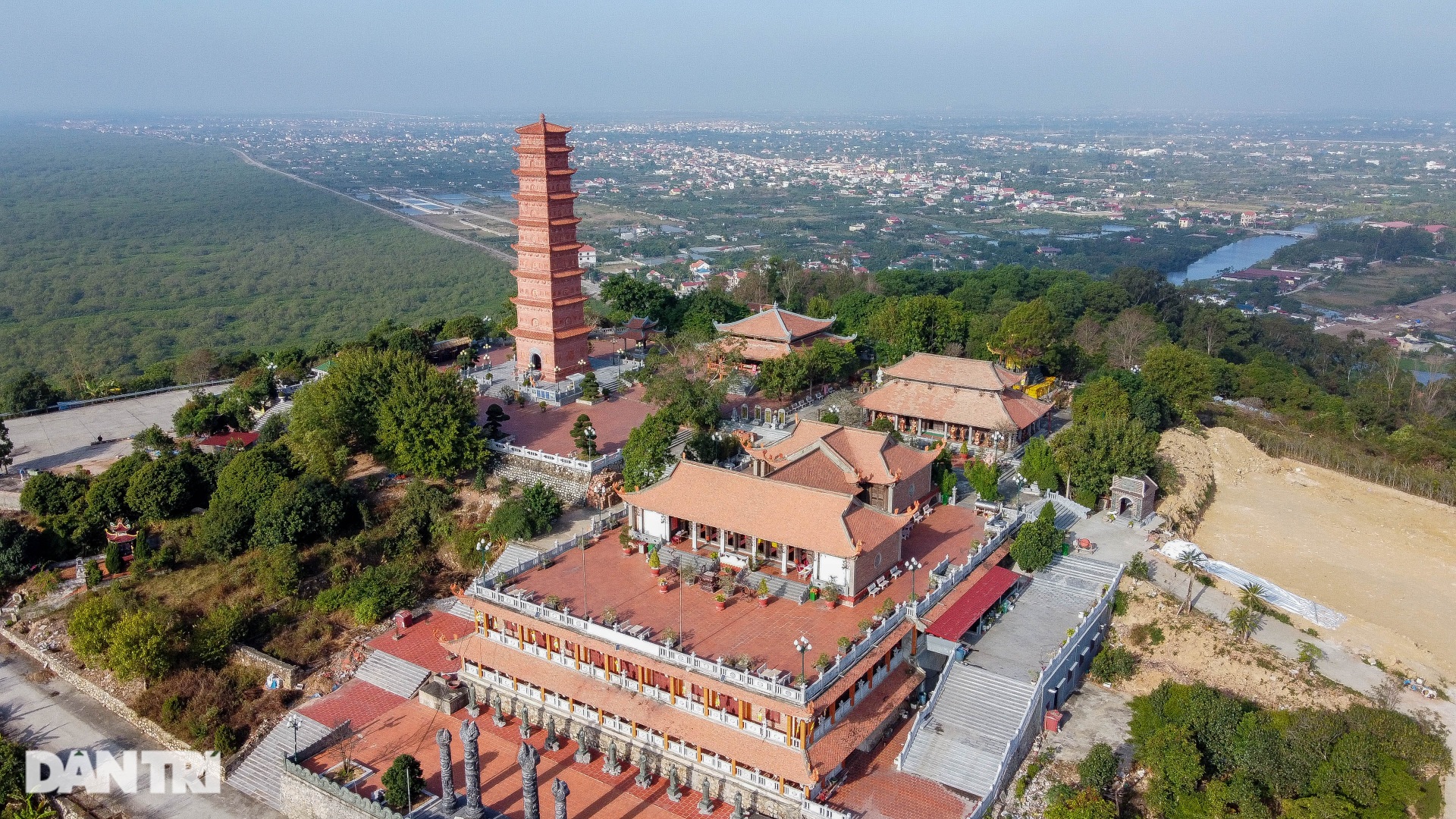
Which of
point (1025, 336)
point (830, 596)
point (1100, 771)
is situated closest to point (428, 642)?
point (830, 596)

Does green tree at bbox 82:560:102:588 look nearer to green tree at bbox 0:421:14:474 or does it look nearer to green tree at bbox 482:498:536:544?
green tree at bbox 0:421:14:474

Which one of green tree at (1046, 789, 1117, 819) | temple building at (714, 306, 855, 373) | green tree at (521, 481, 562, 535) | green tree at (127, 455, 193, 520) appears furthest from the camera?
temple building at (714, 306, 855, 373)

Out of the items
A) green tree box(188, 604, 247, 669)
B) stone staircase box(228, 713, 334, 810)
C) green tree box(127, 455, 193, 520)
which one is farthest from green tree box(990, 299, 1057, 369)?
green tree box(127, 455, 193, 520)

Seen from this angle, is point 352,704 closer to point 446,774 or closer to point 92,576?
point 446,774

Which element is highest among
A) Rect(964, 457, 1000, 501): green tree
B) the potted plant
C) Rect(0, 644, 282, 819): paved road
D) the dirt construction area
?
Rect(964, 457, 1000, 501): green tree

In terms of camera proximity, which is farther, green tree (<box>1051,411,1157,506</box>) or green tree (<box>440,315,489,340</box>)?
green tree (<box>440,315,489,340</box>)
